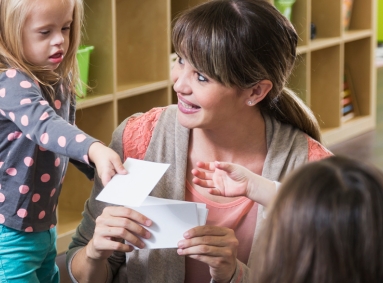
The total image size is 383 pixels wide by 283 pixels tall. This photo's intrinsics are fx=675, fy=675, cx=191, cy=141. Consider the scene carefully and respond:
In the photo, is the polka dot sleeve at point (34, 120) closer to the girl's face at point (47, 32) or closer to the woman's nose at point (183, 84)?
the girl's face at point (47, 32)

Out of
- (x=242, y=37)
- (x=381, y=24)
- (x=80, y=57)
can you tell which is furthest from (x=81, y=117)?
(x=381, y=24)

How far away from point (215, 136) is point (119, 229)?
388 millimetres

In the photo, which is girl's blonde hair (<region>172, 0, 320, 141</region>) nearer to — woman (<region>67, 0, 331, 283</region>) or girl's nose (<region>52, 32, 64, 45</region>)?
woman (<region>67, 0, 331, 283</region>)

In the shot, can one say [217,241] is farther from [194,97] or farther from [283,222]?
[283,222]

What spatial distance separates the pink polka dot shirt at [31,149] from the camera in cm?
142

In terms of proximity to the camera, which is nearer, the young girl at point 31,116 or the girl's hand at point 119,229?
the girl's hand at point 119,229

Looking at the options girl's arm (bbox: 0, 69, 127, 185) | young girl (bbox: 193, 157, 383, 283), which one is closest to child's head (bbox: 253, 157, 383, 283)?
young girl (bbox: 193, 157, 383, 283)

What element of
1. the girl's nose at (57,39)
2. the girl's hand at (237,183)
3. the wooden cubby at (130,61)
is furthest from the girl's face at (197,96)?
the wooden cubby at (130,61)

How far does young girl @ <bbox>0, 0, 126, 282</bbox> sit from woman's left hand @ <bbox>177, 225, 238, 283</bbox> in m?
0.37

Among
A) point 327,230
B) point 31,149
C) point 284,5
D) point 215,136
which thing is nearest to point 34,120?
point 31,149

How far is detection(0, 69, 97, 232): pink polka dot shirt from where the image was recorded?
4.66 feet

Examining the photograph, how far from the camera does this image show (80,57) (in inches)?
110

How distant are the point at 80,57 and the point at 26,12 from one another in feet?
4.11

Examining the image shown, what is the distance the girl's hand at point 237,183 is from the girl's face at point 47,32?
0.51 metres
